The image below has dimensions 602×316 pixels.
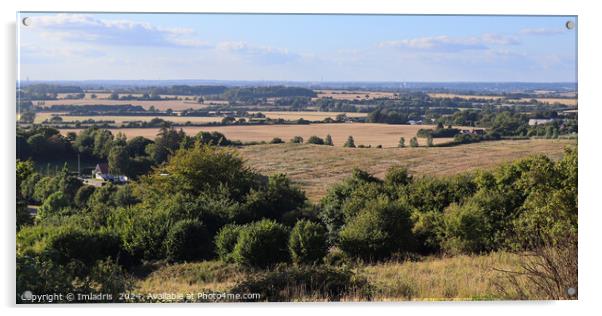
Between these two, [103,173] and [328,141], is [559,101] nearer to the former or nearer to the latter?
[328,141]

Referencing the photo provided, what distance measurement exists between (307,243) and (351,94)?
171cm

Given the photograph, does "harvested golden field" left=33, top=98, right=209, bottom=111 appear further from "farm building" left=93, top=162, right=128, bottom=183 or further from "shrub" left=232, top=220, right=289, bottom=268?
"shrub" left=232, top=220, right=289, bottom=268

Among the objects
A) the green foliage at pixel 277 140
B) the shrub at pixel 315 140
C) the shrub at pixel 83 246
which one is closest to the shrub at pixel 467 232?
the shrub at pixel 315 140

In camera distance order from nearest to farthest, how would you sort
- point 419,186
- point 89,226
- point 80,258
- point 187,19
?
point 187,19
point 80,258
point 89,226
point 419,186

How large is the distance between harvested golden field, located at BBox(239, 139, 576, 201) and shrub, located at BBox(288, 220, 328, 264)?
64cm

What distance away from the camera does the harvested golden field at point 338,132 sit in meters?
8.77

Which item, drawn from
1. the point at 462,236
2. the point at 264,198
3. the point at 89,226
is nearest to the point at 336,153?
the point at 264,198

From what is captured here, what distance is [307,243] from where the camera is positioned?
8.82m

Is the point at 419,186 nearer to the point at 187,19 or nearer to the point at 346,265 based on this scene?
the point at 346,265

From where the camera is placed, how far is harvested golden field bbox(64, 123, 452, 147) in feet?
28.8

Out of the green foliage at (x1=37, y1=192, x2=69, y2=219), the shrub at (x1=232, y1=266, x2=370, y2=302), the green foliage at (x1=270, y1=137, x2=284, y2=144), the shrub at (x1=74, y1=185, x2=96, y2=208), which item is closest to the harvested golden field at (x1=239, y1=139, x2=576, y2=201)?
the green foliage at (x1=270, y1=137, x2=284, y2=144)

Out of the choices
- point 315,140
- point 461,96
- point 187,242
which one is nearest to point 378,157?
point 315,140

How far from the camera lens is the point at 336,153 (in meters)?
8.88
